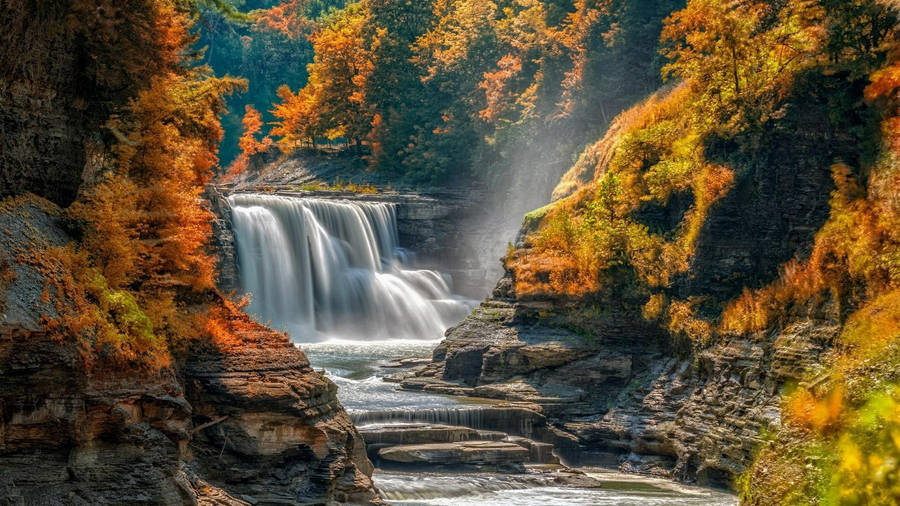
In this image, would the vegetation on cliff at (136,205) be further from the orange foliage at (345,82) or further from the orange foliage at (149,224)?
the orange foliage at (345,82)

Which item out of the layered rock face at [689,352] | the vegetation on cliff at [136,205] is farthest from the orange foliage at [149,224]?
the layered rock face at [689,352]

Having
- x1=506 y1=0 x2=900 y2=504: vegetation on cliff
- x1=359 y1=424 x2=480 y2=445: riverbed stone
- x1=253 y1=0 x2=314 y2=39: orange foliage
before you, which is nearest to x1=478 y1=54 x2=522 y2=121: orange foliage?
x1=506 y1=0 x2=900 y2=504: vegetation on cliff

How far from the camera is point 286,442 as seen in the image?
616 inches

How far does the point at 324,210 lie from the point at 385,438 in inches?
940

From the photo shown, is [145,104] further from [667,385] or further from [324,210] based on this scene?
[324,210]

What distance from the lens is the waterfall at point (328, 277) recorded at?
42.0m

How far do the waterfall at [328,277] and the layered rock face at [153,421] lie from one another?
971 inches

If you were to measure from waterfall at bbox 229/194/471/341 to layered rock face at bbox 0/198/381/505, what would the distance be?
2466cm

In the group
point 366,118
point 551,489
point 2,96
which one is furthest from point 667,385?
point 366,118

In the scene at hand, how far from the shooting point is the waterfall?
4203 cm

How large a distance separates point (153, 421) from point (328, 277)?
102ft

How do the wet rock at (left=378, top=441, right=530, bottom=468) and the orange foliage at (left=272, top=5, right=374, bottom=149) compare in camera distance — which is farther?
the orange foliage at (left=272, top=5, right=374, bottom=149)

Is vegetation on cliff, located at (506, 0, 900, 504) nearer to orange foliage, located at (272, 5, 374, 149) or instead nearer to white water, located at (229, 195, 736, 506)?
white water, located at (229, 195, 736, 506)

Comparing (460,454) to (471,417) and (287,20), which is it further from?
(287,20)
